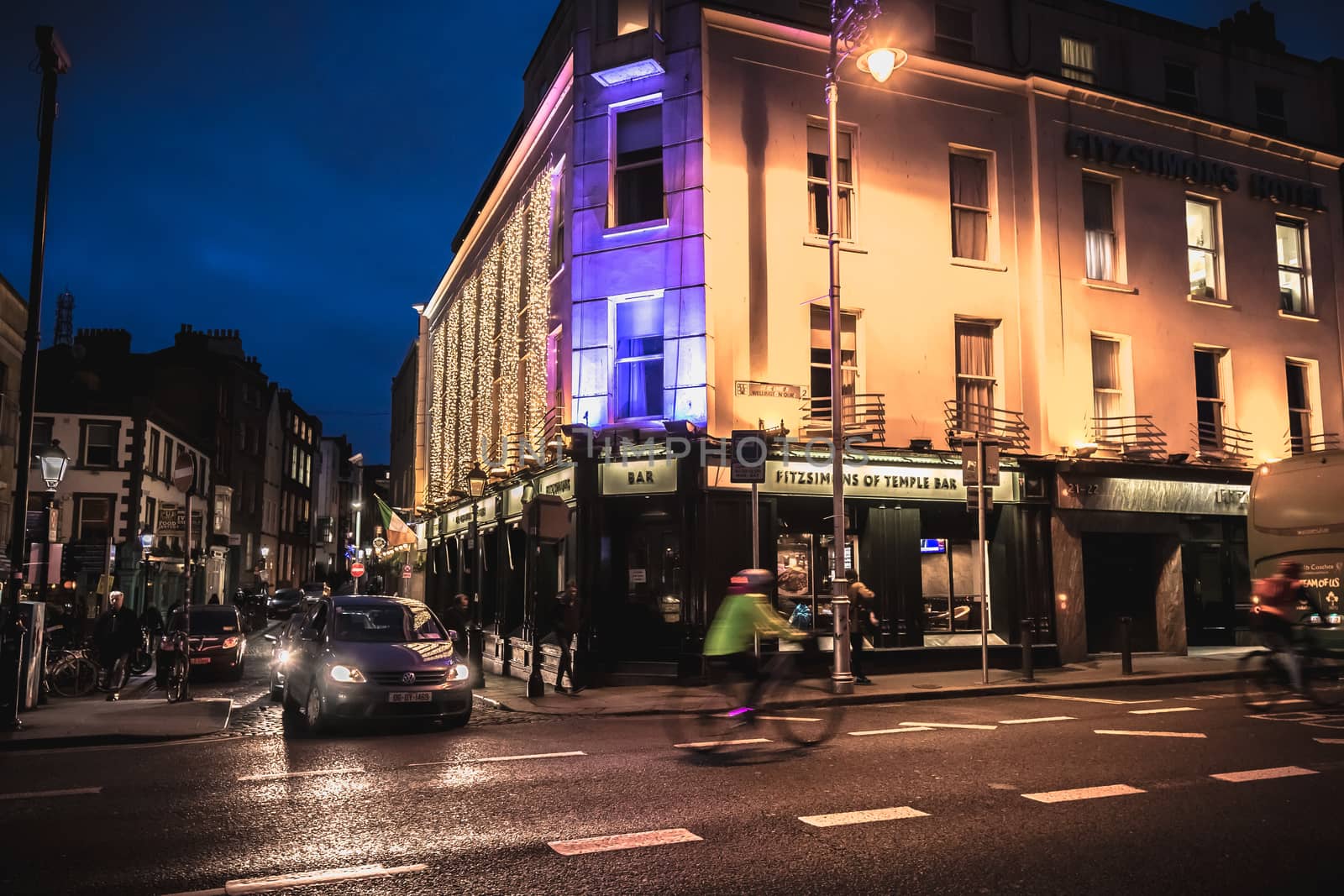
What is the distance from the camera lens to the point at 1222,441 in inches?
895

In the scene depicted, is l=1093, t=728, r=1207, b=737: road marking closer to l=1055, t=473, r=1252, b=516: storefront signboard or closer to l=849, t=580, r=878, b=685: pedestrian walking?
l=849, t=580, r=878, b=685: pedestrian walking

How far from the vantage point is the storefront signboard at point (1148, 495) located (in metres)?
20.7

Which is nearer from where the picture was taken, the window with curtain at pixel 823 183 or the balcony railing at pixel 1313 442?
the window with curtain at pixel 823 183

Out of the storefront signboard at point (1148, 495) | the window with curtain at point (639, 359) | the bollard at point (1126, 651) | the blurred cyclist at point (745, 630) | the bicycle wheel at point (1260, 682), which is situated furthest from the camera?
the storefront signboard at point (1148, 495)

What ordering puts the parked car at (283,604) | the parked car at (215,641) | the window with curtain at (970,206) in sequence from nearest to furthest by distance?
the parked car at (215,641)
the window with curtain at (970,206)
the parked car at (283,604)

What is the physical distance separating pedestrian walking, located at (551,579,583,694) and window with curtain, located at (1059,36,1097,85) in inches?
619

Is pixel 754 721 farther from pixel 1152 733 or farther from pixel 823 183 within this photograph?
pixel 823 183

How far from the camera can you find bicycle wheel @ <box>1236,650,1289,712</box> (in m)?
12.4

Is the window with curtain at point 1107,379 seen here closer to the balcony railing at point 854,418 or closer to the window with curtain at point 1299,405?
the window with curtain at point 1299,405

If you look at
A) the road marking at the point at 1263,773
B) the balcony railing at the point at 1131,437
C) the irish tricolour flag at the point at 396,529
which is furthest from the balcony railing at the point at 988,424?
the irish tricolour flag at the point at 396,529

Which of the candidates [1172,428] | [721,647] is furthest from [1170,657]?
[721,647]

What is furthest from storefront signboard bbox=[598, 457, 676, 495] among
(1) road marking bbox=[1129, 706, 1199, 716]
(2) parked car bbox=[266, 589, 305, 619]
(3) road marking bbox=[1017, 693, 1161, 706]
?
(2) parked car bbox=[266, 589, 305, 619]

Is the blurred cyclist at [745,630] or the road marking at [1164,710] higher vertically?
the blurred cyclist at [745,630]

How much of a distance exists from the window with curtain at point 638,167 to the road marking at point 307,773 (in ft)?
40.6
